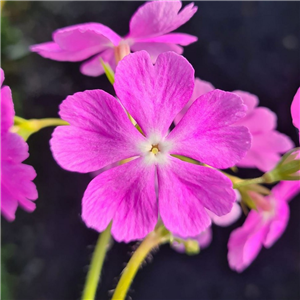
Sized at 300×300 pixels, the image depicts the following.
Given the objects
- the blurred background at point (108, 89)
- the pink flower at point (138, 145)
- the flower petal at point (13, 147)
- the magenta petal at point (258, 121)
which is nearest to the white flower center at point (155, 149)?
the pink flower at point (138, 145)

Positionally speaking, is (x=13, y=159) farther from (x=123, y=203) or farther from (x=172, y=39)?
(x=172, y=39)

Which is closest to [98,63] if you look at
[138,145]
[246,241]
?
[138,145]

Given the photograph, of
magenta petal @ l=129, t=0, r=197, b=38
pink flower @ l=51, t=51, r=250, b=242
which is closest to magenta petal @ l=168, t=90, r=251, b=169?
pink flower @ l=51, t=51, r=250, b=242

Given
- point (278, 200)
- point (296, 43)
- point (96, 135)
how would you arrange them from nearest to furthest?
point (96, 135) < point (278, 200) < point (296, 43)

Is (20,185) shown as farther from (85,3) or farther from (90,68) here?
(85,3)

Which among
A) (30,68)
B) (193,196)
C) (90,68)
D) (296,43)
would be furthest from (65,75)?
(193,196)
